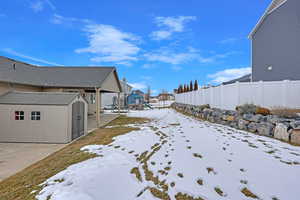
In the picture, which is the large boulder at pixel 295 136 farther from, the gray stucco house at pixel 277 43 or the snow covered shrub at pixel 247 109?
the gray stucco house at pixel 277 43

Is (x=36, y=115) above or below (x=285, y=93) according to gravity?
below

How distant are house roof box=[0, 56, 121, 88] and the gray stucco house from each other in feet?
37.1

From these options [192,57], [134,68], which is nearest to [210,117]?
[192,57]

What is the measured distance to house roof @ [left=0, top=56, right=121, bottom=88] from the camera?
936cm

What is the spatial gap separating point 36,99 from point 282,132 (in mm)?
9905

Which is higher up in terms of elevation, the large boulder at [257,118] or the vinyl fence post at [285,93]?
the vinyl fence post at [285,93]

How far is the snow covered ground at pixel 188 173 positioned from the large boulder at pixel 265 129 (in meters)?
0.96

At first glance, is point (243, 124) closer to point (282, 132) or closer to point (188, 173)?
point (282, 132)

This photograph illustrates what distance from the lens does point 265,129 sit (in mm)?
5902

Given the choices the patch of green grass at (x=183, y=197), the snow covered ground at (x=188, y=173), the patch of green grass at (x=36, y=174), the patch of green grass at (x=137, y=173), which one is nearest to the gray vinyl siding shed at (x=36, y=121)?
the patch of green grass at (x=36, y=174)

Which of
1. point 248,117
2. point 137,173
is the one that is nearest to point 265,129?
point 248,117

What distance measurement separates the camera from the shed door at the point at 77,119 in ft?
22.3

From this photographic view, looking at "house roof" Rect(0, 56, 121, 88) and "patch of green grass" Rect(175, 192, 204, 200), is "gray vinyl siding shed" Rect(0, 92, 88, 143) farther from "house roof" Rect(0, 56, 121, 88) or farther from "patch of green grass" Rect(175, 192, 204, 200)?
"patch of green grass" Rect(175, 192, 204, 200)

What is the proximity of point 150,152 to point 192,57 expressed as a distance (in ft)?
61.0
